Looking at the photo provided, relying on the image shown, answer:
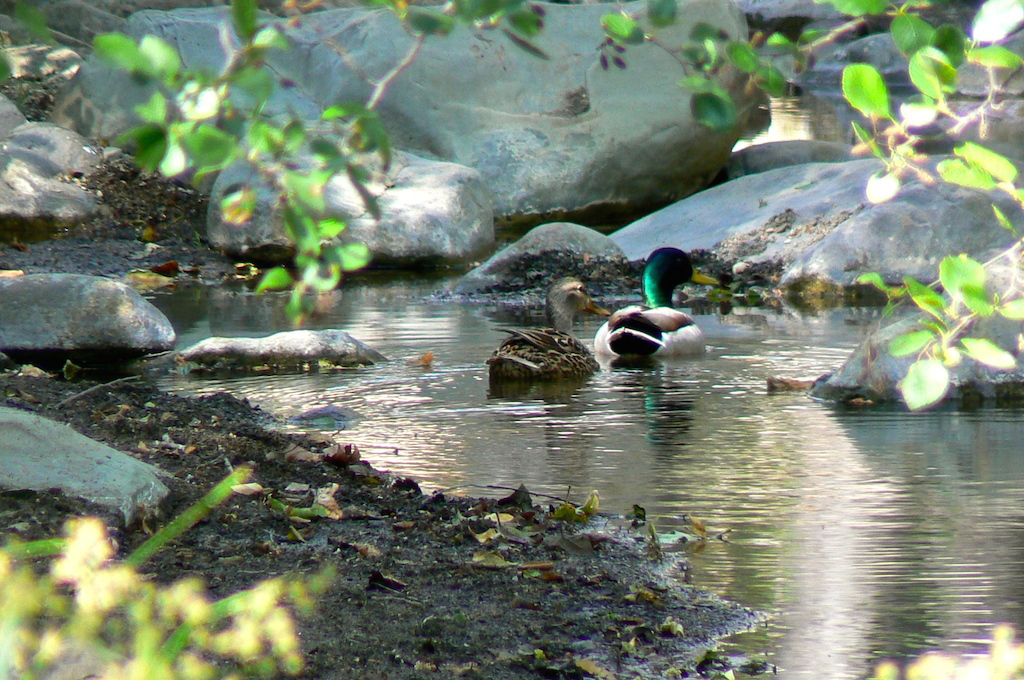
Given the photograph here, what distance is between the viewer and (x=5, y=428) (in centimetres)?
462

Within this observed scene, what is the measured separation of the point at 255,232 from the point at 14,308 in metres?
6.02

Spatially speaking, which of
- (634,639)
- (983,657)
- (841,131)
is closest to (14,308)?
(634,639)

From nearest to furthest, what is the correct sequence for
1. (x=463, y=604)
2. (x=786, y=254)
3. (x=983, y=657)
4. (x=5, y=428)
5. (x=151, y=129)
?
(x=151, y=129) → (x=983, y=657) → (x=463, y=604) → (x=5, y=428) → (x=786, y=254)

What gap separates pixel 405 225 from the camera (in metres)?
15.2

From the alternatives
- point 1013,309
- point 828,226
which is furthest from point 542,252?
point 1013,309

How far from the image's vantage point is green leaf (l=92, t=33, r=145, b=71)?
1.58m

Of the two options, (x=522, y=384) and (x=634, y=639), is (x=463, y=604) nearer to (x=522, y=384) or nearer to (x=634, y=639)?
(x=634, y=639)

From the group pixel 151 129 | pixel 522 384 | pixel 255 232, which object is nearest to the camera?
pixel 151 129

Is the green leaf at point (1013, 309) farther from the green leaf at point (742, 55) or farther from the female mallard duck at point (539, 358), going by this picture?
the female mallard duck at point (539, 358)

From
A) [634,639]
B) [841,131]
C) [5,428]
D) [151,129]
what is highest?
[841,131]

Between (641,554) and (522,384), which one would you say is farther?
(522,384)

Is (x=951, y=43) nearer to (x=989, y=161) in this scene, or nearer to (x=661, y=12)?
(x=989, y=161)

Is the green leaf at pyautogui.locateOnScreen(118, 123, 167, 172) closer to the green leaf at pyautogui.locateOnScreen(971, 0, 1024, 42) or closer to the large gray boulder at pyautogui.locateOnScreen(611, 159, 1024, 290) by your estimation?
the green leaf at pyautogui.locateOnScreen(971, 0, 1024, 42)

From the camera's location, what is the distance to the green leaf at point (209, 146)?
5.33 ft
